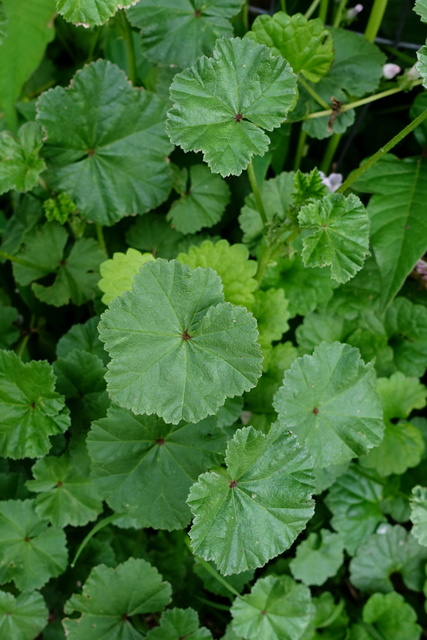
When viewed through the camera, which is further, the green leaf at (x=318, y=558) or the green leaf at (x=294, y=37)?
the green leaf at (x=318, y=558)

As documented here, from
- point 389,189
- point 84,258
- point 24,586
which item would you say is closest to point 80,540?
point 24,586

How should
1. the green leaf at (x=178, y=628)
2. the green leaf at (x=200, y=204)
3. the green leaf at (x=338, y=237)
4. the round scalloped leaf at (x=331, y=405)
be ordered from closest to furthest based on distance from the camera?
the green leaf at (x=338, y=237), the round scalloped leaf at (x=331, y=405), the green leaf at (x=178, y=628), the green leaf at (x=200, y=204)

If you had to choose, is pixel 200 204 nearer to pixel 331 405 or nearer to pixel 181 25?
pixel 181 25

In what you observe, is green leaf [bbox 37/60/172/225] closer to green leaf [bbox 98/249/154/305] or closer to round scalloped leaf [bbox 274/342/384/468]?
green leaf [bbox 98/249/154/305]

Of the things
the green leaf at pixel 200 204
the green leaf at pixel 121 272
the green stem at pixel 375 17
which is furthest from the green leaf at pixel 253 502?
the green stem at pixel 375 17

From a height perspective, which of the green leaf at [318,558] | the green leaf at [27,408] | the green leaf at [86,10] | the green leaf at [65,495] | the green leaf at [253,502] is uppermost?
the green leaf at [86,10]

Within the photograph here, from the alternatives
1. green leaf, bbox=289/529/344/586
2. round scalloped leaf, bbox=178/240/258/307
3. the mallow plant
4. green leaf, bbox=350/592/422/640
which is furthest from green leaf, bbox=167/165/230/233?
green leaf, bbox=350/592/422/640

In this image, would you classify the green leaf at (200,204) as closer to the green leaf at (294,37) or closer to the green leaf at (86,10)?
the green leaf at (294,37)
